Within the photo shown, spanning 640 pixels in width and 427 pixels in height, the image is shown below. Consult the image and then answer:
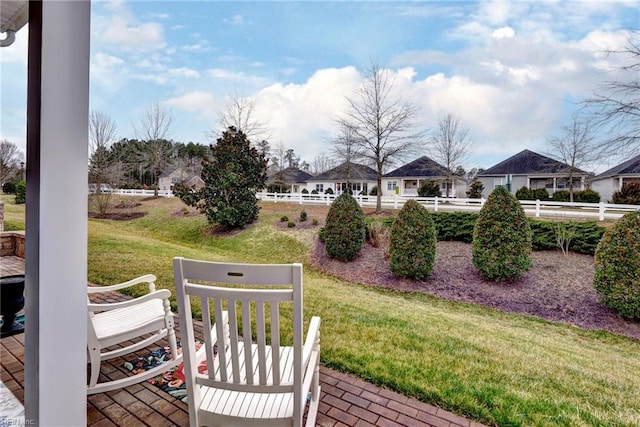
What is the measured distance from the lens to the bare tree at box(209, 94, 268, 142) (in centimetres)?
1114

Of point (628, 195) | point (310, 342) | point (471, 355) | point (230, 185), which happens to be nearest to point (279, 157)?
point (230, 185)

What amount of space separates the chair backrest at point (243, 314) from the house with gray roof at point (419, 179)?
32.8 feet

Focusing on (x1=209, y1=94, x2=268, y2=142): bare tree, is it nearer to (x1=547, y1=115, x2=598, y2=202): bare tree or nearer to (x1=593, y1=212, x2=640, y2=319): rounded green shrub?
(x1=547, y1=115, x2=598, y2=202): bare tree

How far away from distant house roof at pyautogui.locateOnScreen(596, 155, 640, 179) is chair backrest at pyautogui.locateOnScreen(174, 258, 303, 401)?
6890mm

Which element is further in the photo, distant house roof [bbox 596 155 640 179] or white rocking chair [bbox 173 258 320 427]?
distant house roof [bbox 596 155 640 179]

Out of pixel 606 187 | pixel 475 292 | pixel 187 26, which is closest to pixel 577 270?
pixel 475 292

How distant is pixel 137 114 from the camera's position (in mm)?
12109

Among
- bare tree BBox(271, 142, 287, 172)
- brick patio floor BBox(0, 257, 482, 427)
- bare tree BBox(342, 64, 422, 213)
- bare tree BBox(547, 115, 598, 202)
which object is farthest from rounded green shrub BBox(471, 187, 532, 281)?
bare tree BBox(271, 142, 287, 172)

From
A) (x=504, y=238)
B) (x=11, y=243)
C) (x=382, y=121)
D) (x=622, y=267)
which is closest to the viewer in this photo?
(x=622, y=267)

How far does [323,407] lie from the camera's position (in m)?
1.84

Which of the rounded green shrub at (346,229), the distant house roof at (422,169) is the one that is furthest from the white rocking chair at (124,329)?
the distant house roof at (422,169)

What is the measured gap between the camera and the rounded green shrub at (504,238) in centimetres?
528

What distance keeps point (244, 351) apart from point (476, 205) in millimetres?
8391

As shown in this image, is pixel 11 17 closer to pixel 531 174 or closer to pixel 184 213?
pixel 184 213
